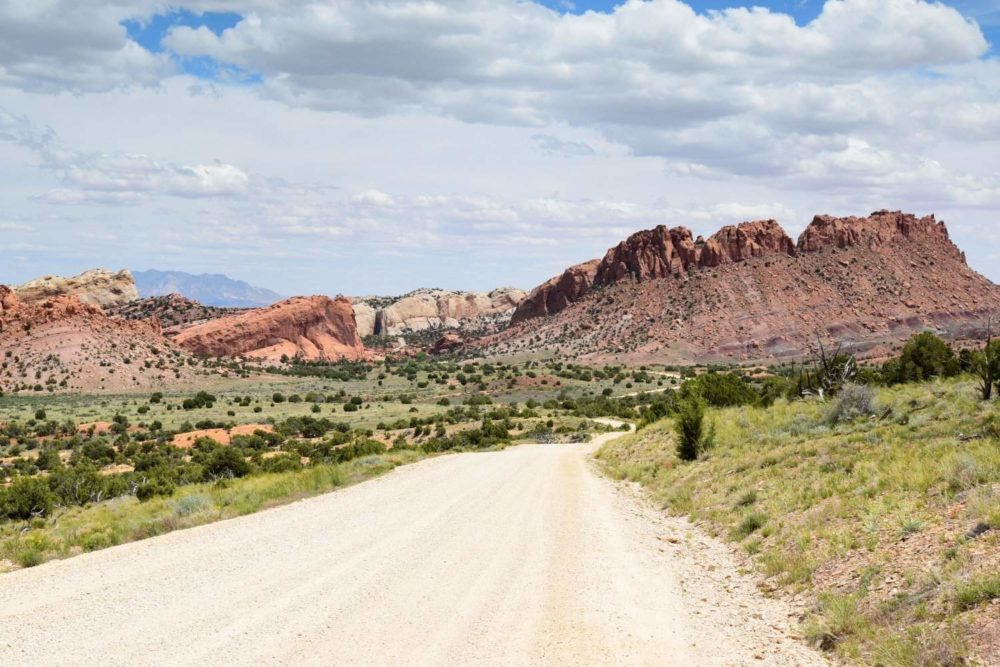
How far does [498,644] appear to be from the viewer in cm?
845

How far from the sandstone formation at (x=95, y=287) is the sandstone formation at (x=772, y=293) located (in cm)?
8062

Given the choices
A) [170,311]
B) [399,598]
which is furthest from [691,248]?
[399,598]

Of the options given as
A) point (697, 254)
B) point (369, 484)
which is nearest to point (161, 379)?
point (369, 484)

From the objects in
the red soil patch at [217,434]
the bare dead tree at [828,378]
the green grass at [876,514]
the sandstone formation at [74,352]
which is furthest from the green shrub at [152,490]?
the sandstone formation at [74,352]

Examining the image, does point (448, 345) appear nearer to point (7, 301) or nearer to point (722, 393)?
point (7, 301)

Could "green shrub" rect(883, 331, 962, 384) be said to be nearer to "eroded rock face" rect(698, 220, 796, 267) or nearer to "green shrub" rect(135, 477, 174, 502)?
"green shrub" rect(135, 477, 174, 502)

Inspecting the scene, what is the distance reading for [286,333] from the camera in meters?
154

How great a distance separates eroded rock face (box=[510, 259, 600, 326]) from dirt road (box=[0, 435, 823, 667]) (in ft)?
519

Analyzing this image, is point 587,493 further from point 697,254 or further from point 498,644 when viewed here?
point 697,254

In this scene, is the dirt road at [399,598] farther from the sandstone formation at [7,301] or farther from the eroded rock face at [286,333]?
the eroded rock face at [286,333]

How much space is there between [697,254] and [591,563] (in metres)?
144

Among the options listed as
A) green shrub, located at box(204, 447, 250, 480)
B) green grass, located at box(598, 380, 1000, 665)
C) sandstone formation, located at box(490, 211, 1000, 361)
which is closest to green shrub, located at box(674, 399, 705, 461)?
green grass, located at box(598, 380, 1000, 665)

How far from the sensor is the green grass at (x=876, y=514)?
841 cm

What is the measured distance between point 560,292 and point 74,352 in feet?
341
